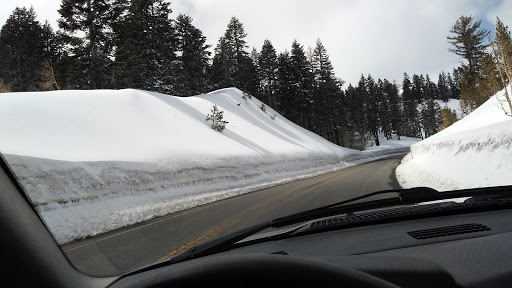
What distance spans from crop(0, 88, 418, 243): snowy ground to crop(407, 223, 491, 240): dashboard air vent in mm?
6122

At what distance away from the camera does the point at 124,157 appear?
1386 cm

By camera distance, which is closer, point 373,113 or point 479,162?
point 479,162

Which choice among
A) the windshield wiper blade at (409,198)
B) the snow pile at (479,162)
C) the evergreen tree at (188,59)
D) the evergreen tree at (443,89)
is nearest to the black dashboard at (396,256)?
the windshield wiper blade at (409,198)

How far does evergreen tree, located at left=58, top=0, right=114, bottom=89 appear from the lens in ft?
82.4

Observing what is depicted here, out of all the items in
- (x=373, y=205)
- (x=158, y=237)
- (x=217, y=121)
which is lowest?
(x=158, y=237)

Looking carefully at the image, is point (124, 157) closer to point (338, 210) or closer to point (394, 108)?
point (338, 210)

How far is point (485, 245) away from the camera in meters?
1.70

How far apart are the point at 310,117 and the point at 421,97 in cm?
9510

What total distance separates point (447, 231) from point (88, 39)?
31802 mm

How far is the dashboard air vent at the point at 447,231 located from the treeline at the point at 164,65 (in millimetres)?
4983

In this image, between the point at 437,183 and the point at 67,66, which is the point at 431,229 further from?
the point at 67,66

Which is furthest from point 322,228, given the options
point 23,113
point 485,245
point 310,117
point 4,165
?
point 310,117

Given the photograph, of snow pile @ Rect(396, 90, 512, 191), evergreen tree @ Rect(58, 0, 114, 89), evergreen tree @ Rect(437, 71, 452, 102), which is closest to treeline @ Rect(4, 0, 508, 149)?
evergreen tree @ Rect(58, 0, 114, 89)

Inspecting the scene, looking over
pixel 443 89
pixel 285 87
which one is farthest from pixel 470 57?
pixel 443 89
